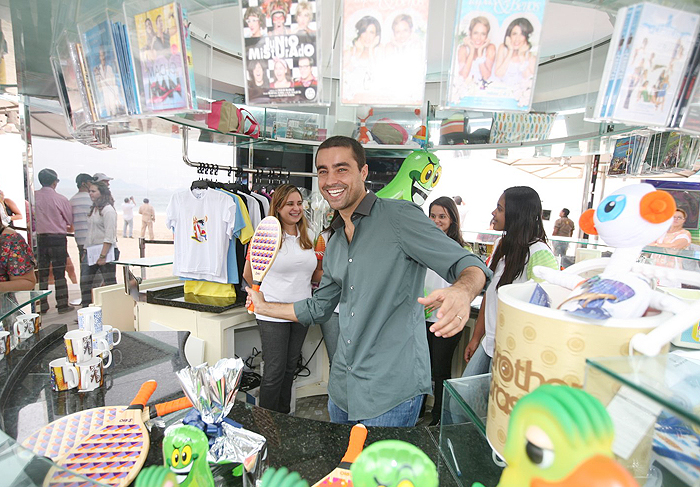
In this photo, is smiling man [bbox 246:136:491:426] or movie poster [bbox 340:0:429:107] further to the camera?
smiling man [bbox 246:136:491:426]

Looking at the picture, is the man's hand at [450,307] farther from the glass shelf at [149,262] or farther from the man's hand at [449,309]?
the glass shelf at [149,262]

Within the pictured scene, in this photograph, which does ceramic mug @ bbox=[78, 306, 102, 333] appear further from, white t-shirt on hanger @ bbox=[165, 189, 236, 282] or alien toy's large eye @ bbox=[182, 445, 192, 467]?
white t-shirt on hanger @ bbox=[165, 189, 236, 282]

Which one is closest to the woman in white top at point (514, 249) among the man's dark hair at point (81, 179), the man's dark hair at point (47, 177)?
the man's dark hair at point (47, 177)

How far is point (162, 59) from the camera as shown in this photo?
1080 mm

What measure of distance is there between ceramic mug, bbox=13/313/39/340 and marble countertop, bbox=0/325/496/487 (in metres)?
0.04

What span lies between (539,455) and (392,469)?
204 millimetres

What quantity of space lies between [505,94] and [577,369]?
25.7 inches

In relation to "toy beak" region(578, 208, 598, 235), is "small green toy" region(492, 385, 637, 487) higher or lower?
lower

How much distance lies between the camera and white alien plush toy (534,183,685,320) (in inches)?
20.4

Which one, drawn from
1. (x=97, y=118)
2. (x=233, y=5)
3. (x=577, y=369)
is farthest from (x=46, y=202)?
(x=577, y=369)

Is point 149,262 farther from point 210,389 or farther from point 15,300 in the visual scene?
point 210,389

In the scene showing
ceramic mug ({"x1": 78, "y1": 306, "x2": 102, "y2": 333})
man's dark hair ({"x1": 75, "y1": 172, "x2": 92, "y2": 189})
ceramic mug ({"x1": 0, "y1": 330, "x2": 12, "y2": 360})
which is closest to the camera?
ceramic mug ({"x1": 0, "y1": 330, "x2": 12, "y2": 360})

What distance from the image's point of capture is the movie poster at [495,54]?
870 mm

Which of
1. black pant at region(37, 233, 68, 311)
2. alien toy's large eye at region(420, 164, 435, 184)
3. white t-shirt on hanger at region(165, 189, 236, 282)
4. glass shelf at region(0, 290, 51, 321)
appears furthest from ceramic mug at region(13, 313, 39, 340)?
black pant at region(37, 233, 68, 311)
